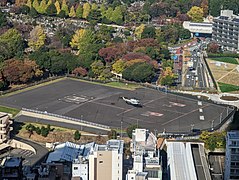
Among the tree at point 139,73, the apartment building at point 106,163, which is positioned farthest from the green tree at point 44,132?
the tree at point 139,73

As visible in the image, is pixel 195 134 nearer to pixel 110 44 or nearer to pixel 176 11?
pixel 110 44

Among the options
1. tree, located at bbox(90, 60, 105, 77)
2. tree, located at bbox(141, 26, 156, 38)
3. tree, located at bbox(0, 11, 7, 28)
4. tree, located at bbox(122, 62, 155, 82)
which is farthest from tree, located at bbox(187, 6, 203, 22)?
tree, located at bbox(90, 60, 105, 77)

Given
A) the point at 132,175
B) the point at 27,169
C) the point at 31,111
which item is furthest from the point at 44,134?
the point at 132,175

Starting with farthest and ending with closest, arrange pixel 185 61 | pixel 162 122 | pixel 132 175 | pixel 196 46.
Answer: pixel 196 46
pixel 185 61
pixel 162 122
pixel 132 175

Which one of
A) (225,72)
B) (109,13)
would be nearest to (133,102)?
(225,72)

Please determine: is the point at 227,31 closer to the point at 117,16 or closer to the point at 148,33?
the point at 148,33
